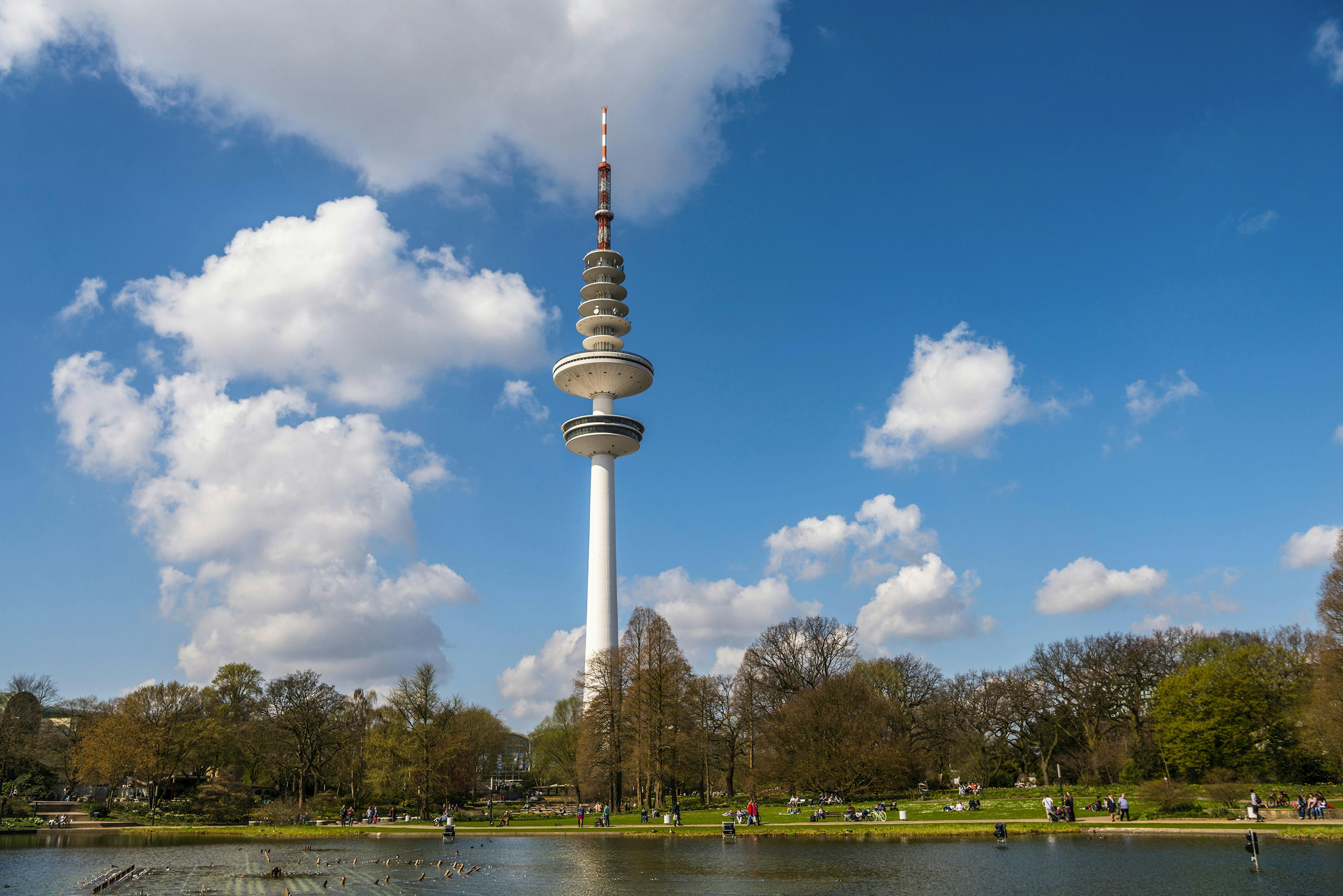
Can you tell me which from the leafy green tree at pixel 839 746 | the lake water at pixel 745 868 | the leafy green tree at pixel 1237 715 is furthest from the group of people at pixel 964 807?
the leafy green tree at pixel 1237 715

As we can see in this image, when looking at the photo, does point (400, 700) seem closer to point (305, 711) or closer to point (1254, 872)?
point (305, 711)

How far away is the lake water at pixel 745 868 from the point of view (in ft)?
78.6

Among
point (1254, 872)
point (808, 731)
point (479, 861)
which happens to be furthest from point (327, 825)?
point (1254, 872)

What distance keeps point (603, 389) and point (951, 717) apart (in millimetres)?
57445

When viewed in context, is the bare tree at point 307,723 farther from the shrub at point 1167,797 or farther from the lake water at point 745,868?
the shrub at point 1167,797

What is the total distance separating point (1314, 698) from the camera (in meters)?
50.9

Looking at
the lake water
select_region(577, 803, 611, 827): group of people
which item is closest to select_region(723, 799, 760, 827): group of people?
the lake water

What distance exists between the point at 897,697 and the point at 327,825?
50.2m

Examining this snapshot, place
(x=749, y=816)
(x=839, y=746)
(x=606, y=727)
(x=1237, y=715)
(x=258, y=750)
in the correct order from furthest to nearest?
(x=258, y=750) < (x=606, y=727) < (x=839, y=746) < (x=1237, y=715) < (x=749, y=816)

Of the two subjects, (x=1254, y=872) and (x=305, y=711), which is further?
(x=305, y=711)

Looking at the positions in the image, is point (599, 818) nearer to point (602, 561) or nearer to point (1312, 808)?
point (1312, 808)

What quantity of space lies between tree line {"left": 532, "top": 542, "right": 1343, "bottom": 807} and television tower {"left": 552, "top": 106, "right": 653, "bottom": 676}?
1851 cm

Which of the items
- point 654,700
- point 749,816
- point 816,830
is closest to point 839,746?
point 654,700

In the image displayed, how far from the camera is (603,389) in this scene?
11356 centimetres
